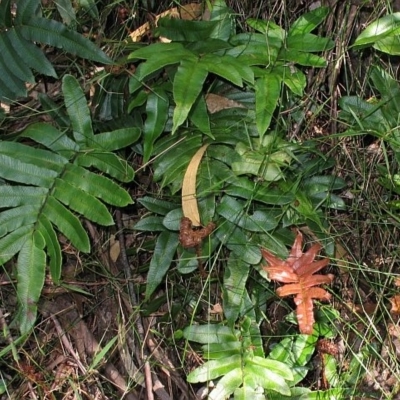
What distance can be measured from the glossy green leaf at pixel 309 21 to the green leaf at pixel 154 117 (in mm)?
476

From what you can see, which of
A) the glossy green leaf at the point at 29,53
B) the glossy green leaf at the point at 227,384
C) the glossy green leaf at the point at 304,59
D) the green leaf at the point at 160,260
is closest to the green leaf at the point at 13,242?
the green leaf at the point at 160,260

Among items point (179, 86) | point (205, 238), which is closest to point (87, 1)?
point (179, 86)

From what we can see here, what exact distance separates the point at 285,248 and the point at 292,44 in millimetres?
663

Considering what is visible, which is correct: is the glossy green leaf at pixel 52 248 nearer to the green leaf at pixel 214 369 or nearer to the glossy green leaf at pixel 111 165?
the glossy green leaf at pixel 111 165

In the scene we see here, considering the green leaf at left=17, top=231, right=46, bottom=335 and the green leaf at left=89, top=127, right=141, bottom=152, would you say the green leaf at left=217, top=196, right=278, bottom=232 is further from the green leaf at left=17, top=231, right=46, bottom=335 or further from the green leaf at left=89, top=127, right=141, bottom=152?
the green leaf at left=17, top=231, right=46, bottom=335

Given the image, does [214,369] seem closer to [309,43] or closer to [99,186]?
[99,186]

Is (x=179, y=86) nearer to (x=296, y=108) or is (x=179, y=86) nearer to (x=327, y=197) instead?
(x=296, y=108)

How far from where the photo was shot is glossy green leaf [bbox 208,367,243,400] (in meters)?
2.17

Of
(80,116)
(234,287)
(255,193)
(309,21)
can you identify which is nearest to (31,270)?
(80,116)

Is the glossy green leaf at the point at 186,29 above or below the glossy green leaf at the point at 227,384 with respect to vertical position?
above

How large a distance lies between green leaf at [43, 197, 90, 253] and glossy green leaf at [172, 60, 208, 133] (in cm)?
43

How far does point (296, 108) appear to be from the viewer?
7.57 ft

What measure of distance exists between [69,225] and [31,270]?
182 millimetres

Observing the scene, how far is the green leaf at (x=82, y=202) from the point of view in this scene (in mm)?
2143
